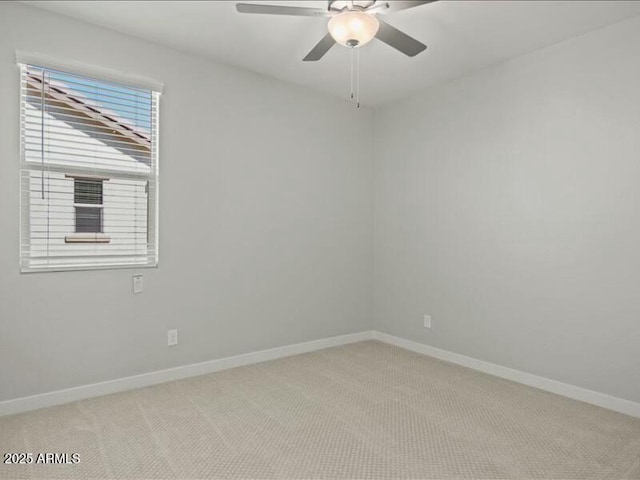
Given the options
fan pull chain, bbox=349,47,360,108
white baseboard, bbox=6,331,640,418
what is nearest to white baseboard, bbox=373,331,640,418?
white baseboard, bbox=6,331,640,418

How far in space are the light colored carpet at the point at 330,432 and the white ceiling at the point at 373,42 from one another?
2.56 metres

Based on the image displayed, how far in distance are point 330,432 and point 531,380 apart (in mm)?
1754

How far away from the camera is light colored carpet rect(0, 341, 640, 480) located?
6.68 ft

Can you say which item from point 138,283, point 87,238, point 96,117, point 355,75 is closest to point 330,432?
point 138,283

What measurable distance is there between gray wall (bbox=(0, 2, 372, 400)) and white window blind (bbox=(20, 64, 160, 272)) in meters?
0.08

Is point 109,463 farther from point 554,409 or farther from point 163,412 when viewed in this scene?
point 554,409

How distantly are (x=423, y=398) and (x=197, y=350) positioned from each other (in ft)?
5.91

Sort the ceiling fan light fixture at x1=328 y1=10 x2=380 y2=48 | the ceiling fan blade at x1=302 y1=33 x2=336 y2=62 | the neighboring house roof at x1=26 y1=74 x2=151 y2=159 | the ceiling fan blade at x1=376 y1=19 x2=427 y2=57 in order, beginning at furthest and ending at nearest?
the neighboring house roof at x1=26 y1=74 x2=151 y2=159, the ceiling fan blade at x1=302 y1=33 x2=336 y2=62, the ceiling fan blade at x1=376 y1=19 x2=427 y2=57, the ceiling fan light fixture at x1=328 y1=10 x2=380 y2=48

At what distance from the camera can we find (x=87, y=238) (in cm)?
288

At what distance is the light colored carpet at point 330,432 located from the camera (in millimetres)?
2035

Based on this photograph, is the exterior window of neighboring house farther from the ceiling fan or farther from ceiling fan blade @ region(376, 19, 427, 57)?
ceiling fan blade @ region(376, 19, 427, 57)

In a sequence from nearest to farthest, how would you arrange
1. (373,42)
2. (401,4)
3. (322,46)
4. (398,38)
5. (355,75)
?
1. (401,4)
2. (398,38)
3. (322,46)
4. (373,42)
5. (355,75)

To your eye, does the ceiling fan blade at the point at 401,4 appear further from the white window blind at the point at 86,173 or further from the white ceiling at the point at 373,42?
the white window blind at the point at 86,173

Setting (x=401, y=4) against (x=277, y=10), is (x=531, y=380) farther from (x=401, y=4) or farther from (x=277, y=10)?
(x=277, y=10)
